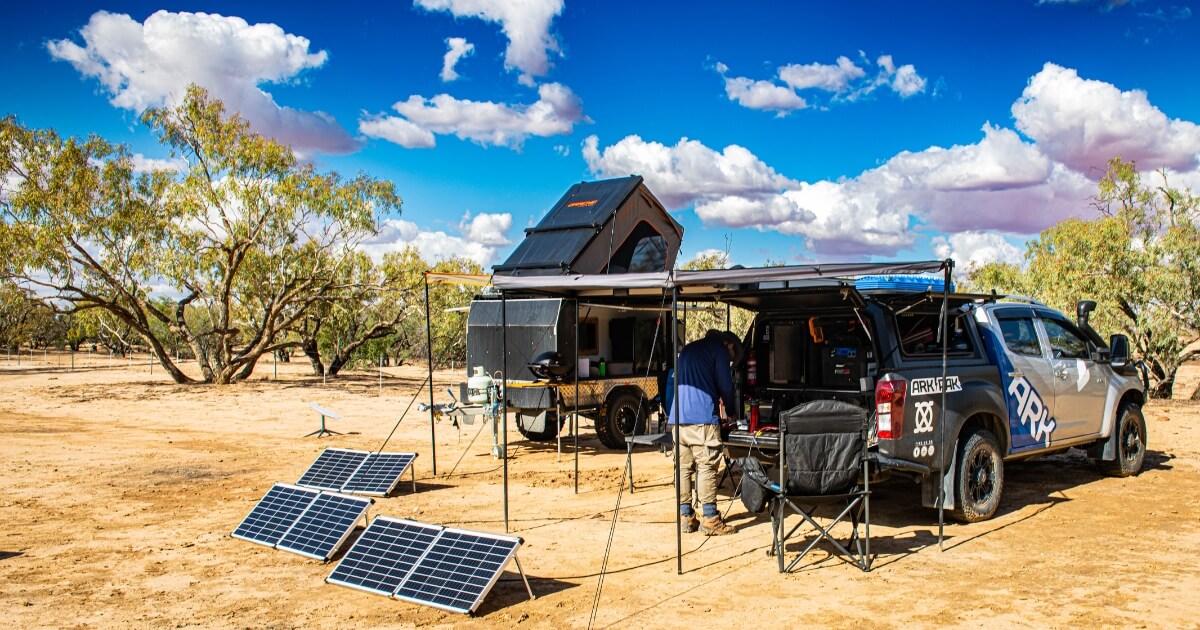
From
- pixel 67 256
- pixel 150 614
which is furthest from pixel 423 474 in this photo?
pixel 67 256

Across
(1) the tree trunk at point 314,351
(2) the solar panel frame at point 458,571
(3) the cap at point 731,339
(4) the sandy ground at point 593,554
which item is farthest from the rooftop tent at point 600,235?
(1) the tree trunk at point 314,351

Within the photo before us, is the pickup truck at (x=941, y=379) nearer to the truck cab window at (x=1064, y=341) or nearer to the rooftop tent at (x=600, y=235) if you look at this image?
the truck cab window at (x=1064, y=341)

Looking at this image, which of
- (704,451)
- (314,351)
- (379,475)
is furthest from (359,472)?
(314,351)

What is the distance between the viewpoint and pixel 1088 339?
9.21 meters

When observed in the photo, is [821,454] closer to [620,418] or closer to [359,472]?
[359,472]

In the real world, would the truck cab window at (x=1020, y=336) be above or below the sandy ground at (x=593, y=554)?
above

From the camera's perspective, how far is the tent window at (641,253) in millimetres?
14266

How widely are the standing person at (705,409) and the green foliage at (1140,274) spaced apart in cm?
1445

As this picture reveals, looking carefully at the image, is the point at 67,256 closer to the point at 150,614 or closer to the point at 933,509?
the point at 150,614

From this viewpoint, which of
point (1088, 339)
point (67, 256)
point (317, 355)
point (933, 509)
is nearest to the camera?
point (933, 509)

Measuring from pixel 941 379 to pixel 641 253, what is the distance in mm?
7853

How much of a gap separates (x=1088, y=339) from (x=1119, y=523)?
2392mm

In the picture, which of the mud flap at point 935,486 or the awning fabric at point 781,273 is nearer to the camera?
the awning fabric at point 781,273

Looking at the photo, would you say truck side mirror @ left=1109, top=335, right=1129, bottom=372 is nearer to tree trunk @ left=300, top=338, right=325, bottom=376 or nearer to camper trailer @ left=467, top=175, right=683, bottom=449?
camper trailer @ left=467, top=175, right=683, bottom=449
